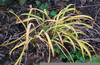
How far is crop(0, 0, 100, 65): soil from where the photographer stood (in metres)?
1.62

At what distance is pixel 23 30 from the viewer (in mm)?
1901

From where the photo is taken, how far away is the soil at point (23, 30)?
1.62 m

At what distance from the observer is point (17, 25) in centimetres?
195

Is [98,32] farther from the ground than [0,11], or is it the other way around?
[0,11]

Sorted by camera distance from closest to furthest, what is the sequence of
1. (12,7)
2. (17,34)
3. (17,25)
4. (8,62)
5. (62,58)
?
(8,62) < (62,58) < (17,34) < (17,25) < (12,7)

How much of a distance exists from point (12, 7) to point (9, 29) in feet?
1.80

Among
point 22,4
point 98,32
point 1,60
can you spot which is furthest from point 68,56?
point 22,4

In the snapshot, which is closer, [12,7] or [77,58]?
[77,58]

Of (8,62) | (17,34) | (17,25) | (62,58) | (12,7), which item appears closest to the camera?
(8,62)

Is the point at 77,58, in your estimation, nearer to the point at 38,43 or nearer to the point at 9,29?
the point at 38,43

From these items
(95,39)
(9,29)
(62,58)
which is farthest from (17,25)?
(95,39)

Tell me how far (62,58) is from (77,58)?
0.22 meters

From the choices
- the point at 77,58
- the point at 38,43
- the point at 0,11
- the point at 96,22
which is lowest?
the point at 77,58

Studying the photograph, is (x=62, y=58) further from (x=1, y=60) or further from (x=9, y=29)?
(x=9, y=29)
